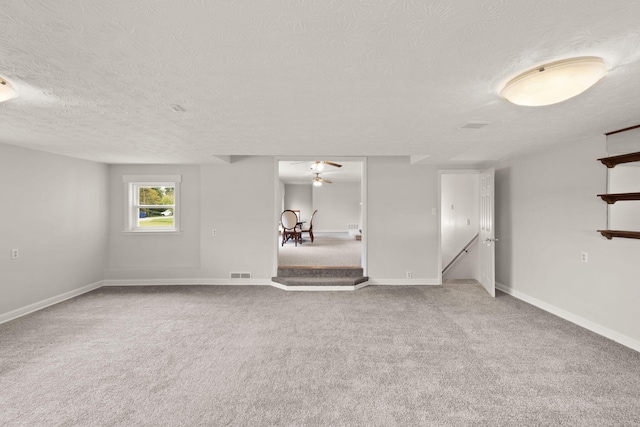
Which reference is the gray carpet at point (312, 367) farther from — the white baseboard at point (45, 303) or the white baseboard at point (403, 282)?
the white baseboard at point (403, 282)

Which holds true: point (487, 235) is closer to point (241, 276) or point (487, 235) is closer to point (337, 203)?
point (241, 276)

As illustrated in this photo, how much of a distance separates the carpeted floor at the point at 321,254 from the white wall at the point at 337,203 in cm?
312

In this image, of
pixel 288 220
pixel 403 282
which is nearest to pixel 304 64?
pixel 403 282

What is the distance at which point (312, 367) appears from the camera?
2367 millimetres

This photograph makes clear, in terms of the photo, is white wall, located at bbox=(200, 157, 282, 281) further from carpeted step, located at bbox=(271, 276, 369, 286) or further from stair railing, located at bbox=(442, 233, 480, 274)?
stair railing, located at bbox=(442, 233, 480, 274)

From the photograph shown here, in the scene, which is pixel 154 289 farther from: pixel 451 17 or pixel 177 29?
pixel 451 17

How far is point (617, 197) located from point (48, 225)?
6.95m

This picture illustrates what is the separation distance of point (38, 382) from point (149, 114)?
7.51ft

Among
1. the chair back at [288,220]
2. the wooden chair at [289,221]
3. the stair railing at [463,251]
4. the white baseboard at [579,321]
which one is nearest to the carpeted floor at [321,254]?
the wooden chair at [289,221]

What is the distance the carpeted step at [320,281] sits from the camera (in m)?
4.58

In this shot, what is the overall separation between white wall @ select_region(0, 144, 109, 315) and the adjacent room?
3 cm

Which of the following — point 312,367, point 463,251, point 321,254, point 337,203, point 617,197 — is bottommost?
point 312,367

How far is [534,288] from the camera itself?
389 cm

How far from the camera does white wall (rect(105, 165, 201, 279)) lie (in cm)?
500
